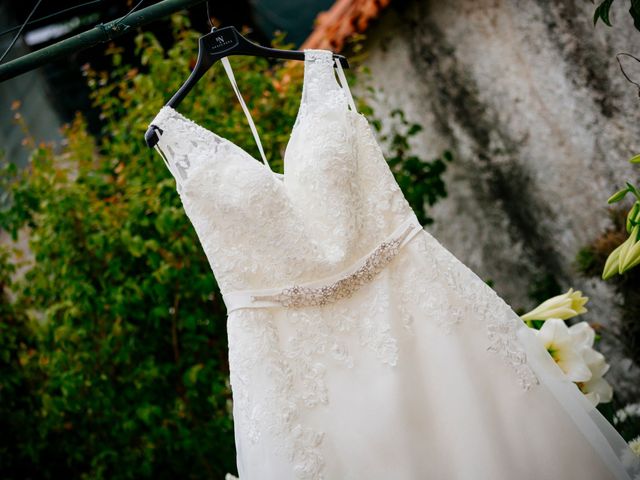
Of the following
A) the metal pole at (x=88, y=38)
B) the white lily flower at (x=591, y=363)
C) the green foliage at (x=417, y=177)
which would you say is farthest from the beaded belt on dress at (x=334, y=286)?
the green foliage at (x=417, y=177)

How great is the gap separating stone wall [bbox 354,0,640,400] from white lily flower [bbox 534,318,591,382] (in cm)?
122

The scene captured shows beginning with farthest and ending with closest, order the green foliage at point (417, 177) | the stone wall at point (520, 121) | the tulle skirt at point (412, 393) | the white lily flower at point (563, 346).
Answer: the green foliage at point (417, 177) → the stone wall at point (520, 121) → the white lily flower at point (563, 346) → the tulle skirt at point (412, 393)

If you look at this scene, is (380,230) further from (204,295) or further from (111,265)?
(111,265)

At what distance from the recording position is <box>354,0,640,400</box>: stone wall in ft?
9.52

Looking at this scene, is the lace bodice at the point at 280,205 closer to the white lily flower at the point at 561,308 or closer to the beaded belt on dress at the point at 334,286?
the beaded belt on dress at the point at 334,286

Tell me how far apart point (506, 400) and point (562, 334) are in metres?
0.36

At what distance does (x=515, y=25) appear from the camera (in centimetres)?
329

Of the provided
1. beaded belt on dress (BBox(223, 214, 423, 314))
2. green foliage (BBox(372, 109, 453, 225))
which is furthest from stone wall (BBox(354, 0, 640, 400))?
beaded belt on dress (BBox(223, 214, 423, 314))

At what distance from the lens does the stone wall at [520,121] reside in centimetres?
290

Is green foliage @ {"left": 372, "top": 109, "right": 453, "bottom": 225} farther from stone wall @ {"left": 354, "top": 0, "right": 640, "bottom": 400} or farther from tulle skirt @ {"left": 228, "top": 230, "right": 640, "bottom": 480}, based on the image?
tulle skirt @ {"left": 228, "top": 230, "right": 640, "bottom": 480}

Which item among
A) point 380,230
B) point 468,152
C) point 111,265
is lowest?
point 468,152

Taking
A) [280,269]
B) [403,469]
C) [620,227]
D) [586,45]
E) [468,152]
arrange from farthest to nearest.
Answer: [468,152] → [586,45] → [620,227] → [280,269] → [403,469]

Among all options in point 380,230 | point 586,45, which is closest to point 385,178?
point 380,230

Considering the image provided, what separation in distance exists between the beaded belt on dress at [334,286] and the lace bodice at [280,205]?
0.07 feet
